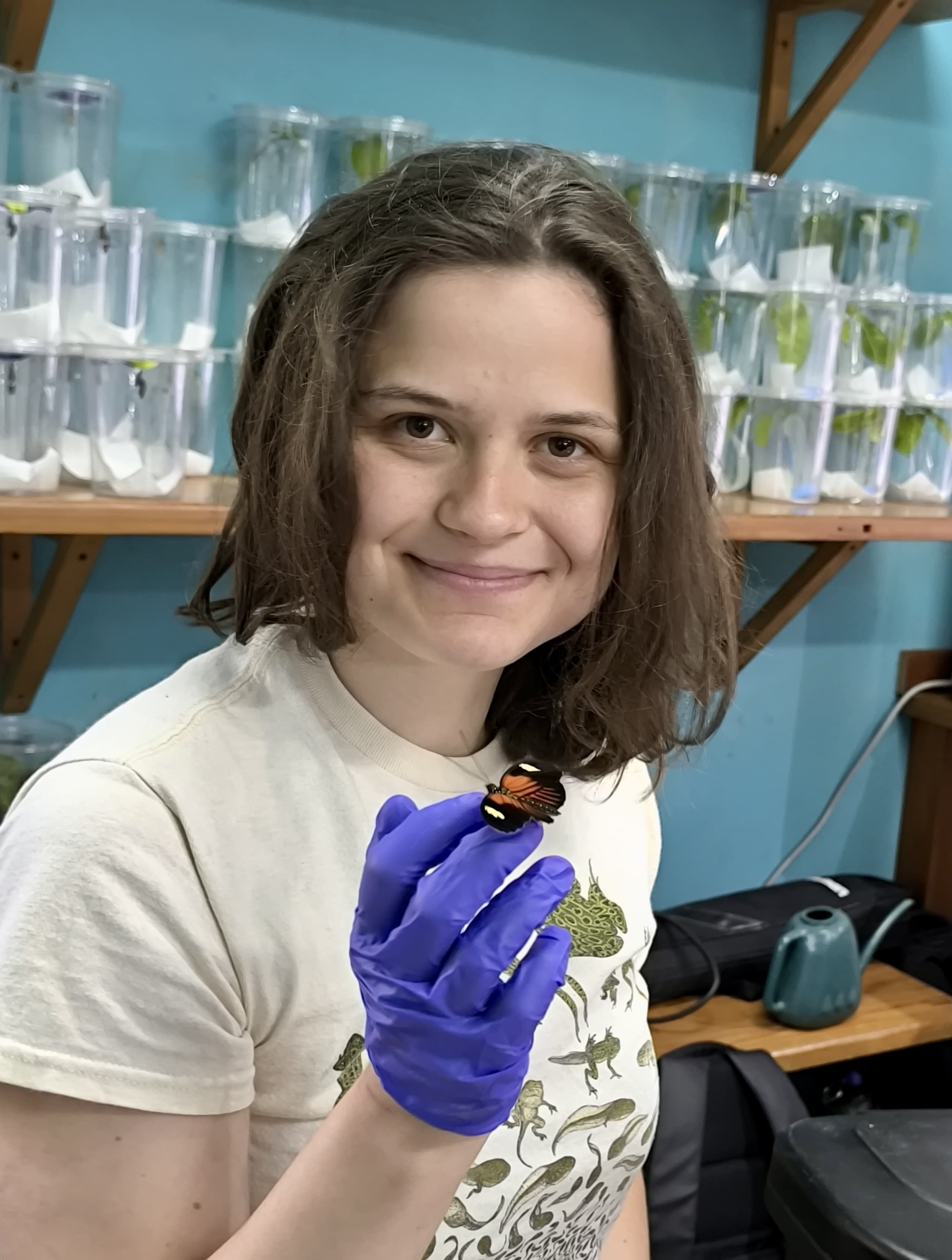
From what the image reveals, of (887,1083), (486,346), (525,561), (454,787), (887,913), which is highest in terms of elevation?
(486,346)

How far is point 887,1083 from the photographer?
6.12 feet

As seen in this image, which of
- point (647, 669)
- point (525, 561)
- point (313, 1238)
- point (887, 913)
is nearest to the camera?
point (313, 1238)

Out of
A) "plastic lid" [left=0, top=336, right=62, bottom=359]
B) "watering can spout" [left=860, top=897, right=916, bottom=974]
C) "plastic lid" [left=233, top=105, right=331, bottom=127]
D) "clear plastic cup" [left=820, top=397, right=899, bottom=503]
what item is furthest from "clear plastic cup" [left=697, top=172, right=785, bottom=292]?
"watering can spout" [left=860, top=897, right=916, bottom=974]

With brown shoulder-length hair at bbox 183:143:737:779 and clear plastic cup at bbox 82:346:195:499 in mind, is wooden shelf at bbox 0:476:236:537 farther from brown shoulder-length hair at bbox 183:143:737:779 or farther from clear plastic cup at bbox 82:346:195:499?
brown shoulder-length hair at bbox 183:143:737:779

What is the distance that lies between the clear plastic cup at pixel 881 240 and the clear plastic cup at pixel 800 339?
0.12 m

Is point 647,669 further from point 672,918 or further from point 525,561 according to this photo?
point 672,918

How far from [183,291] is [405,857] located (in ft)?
3.22

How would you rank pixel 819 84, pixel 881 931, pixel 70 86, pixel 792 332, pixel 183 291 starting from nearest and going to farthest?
pixel 70 86 → pixel 183 291 → pixel 792 332 → pixel 819 84 → pixel 881 931

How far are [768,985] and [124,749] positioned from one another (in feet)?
4.08

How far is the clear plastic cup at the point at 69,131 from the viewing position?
4.19 ft

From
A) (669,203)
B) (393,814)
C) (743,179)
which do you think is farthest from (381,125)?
(393,814)

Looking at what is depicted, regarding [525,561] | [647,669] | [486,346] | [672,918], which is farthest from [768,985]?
[486,346]

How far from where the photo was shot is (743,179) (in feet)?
5.29

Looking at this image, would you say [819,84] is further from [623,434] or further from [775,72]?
[623,434]
